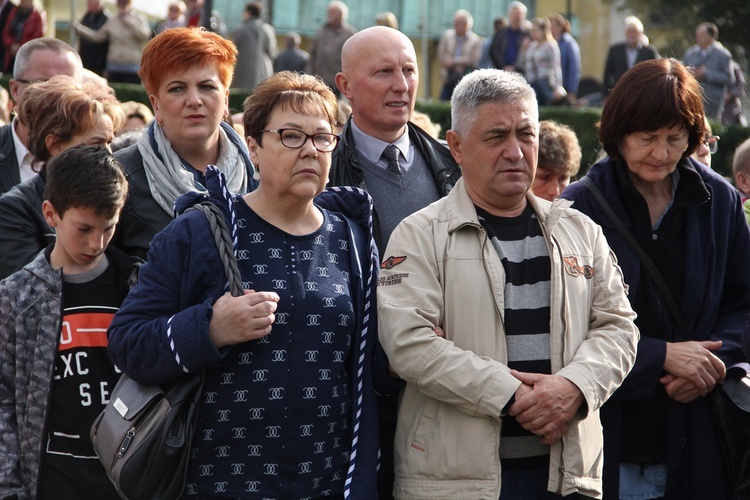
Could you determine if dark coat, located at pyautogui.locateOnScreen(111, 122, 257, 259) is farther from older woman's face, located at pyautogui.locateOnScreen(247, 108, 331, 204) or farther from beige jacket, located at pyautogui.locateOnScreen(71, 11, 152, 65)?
beige jacket, located at pyautogui.locateOnScreen(71, 11, 152, 65)

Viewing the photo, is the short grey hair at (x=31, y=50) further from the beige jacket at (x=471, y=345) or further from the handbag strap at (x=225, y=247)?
the beige jacket at (x=471, y=345)

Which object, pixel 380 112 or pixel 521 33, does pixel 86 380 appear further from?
pixel 521 33

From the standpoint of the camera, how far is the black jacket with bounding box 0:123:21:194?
5.32 m

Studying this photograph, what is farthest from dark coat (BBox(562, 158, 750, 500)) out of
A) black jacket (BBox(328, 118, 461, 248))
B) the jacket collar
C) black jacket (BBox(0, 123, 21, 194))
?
black jacket (BBox(0, 123, 21, 194))

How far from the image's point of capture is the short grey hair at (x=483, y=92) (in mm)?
3713

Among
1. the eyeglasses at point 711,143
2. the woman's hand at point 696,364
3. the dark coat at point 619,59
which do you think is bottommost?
the woman's hand at point 696,364

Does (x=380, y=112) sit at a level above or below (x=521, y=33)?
below

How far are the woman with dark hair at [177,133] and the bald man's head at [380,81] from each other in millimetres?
650

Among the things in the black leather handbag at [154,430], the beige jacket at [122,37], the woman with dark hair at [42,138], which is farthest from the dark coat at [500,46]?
the black leather handbag at [154,430]

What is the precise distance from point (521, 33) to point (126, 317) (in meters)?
16.9

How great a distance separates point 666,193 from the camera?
167 inches

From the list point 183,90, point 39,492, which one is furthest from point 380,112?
point 39,492

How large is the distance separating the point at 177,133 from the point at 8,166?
1.51 meters

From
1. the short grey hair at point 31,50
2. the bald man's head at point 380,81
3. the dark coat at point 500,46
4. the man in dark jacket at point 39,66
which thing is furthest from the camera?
the dark coat at point 500,46
